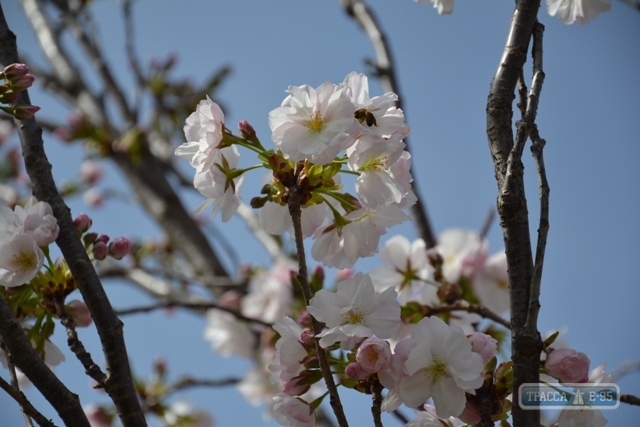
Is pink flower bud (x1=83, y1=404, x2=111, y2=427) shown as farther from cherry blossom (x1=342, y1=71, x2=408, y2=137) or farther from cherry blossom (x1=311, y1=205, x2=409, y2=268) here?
cherry blossom (x1=342, y1=71, x2=408, y2=137)

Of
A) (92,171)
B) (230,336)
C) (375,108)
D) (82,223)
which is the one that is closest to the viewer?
(375,108)

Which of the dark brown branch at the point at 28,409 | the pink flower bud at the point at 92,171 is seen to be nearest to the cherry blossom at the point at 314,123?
the dark brown branch at the point at 28,409

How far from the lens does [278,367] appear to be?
1.16m

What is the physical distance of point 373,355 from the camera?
105cm

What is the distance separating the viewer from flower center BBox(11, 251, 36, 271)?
116 cm

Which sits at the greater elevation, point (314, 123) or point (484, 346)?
point (314, 123)

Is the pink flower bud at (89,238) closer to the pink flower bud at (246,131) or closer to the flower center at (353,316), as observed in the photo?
the pink flower bud at (246,131)

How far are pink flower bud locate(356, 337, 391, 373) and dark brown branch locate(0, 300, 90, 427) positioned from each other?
1.54 feet

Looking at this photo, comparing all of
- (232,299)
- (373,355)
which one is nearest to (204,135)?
(373,355)

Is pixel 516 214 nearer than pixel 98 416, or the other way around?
pixel 516 214

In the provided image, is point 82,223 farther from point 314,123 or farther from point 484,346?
point 484,346

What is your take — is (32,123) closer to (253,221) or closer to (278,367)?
(278,367)

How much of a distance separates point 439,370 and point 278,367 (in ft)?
0.93

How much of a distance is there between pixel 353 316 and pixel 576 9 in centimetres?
85
